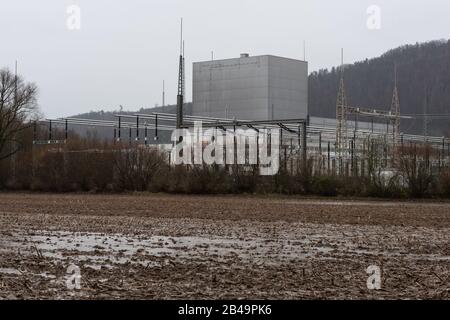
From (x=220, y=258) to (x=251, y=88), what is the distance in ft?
188

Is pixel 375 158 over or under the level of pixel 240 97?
under

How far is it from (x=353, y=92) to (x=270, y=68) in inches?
941

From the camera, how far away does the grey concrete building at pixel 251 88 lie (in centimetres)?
6962

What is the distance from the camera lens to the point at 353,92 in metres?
89.3

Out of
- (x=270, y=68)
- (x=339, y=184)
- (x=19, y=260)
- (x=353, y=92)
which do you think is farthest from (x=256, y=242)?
(x=353, y=92)

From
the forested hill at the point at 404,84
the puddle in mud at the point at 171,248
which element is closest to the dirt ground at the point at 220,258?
the puddle in mud at the point at 171,248

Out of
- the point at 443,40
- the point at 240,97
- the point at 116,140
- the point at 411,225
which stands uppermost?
the point at 443,40

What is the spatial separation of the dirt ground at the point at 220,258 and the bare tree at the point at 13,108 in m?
43.4

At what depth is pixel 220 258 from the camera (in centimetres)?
1384

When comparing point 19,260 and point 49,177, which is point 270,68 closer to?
point 49,177

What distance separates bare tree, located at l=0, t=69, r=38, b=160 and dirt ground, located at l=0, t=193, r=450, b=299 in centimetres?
4340

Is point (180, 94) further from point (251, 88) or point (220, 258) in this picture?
point (220, 258)
